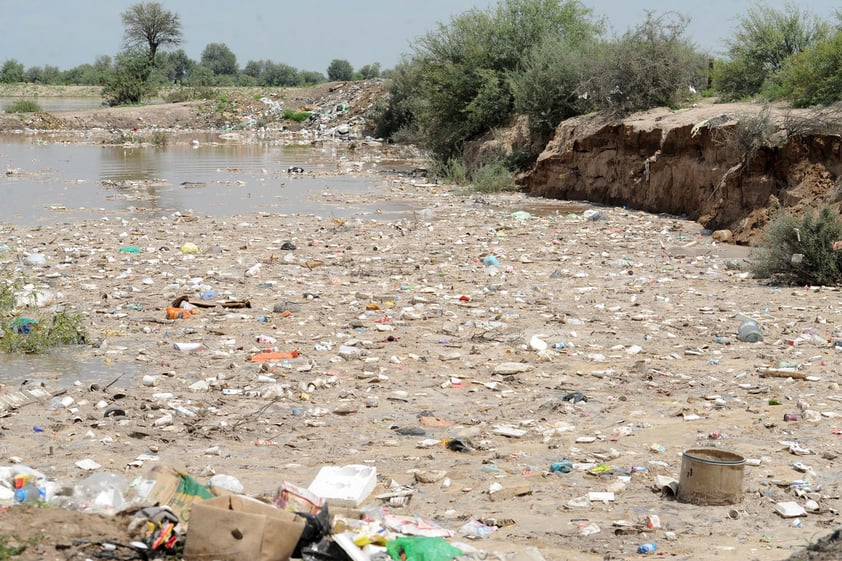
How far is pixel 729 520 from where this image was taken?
13.3ft

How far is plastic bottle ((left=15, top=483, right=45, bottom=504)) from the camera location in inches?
152

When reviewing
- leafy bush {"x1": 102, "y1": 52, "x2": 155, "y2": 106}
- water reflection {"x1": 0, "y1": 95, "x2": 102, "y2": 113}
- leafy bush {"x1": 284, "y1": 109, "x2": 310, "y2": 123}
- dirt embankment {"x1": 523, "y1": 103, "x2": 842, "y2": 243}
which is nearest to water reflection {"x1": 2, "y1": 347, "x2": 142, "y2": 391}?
dirt embankment {"x1": 523, "y1": 103, "x2": 842, "y2": 243}

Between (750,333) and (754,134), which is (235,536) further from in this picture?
(754,134)

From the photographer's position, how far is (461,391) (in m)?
6.18

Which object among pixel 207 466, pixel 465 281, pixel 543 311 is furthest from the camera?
pixel 465 281

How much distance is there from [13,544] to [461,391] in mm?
3445

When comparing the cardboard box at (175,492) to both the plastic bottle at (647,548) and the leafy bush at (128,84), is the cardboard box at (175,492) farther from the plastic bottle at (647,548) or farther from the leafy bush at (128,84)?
the leafy bush at (128,84)

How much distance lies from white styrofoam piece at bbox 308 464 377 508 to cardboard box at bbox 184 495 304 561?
86 centimetres

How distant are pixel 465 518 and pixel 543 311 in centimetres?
430

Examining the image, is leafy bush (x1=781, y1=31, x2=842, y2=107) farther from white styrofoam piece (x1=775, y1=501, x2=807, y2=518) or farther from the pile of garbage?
the pile of garbage

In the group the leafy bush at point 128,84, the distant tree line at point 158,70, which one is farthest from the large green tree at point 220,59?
the leafy bush at point 128,84

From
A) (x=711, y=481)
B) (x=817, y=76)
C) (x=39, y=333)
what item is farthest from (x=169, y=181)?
(x=711, y=481)

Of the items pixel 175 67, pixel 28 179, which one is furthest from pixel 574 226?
pixel 175 67

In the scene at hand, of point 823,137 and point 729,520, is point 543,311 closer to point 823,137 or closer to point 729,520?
point 729,520
